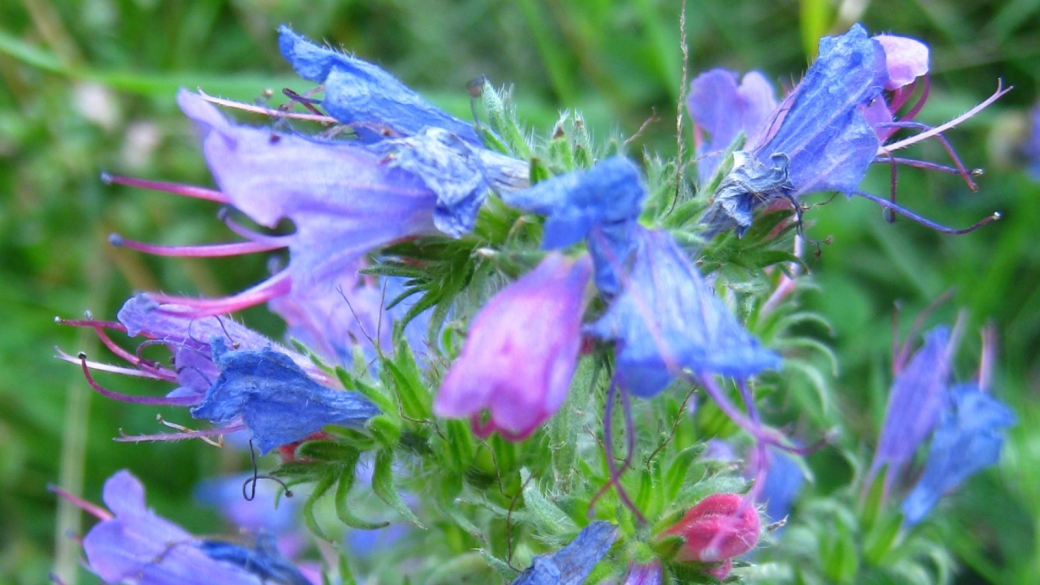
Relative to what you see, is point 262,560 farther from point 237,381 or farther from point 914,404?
point 914,404

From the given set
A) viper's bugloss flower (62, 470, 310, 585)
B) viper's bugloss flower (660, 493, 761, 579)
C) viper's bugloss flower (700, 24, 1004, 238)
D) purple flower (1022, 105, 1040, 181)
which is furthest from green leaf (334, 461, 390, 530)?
purple flower (1022, 105, 1040, 181)

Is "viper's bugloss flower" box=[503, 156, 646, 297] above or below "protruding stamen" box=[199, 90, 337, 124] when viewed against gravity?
below

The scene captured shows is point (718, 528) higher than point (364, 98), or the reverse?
point (364, 98)

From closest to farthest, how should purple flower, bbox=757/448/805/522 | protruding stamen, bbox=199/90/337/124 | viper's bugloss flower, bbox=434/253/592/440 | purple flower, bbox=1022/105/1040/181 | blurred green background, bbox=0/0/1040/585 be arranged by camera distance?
viper's bugloss flower, bbox=434/253/592/440
protruding stamen, bbox=199/90/337/124
purple flower, bbox=757/448/805/522
blurred green background, bbox=0/0/1040/585
purple flower, bbox=1022/105/1040/181

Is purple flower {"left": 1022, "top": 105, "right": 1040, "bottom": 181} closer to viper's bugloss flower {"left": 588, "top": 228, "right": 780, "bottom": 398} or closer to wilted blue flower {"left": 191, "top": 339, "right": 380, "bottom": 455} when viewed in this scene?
viper's bugloss flower {"left": 588, "top": 228, "right": 780, "bottom": 398}

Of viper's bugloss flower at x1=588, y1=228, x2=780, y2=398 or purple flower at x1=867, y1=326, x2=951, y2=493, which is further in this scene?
purple flower at x1=867, y1=326, x2=951, y2=493

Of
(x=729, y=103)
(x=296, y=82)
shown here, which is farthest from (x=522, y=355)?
(x=296, y=82)

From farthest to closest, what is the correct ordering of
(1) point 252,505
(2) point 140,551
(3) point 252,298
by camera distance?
(1) point 252,505, (2) point 140,551, (3) point 252,298
